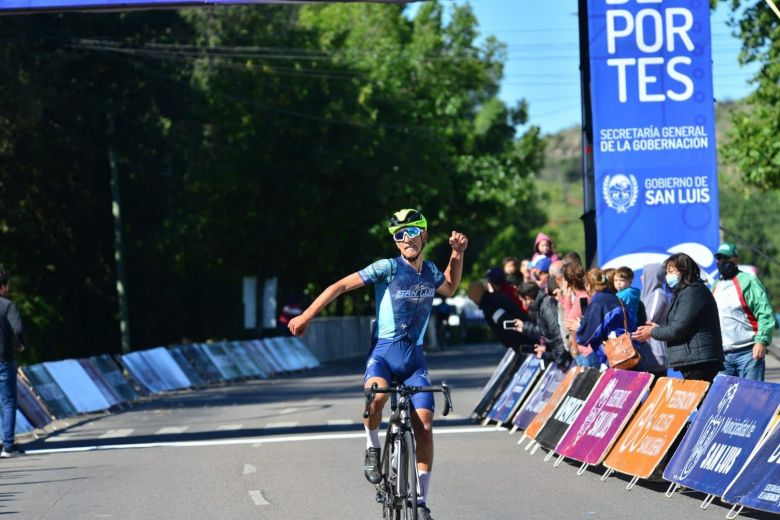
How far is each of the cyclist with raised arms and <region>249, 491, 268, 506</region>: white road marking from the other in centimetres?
238

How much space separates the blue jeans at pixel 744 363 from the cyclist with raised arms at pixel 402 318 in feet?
19.2

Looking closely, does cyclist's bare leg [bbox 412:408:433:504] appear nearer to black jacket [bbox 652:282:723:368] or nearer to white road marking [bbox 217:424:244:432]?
black jacket [bbox 652:282:723:368]

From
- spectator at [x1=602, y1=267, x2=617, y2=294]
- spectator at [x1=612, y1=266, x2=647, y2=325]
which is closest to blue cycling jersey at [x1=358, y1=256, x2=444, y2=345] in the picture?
spectator at [x1=602, y1=267, x2=617, y2=294]

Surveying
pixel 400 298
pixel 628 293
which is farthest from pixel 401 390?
pixel 628 293

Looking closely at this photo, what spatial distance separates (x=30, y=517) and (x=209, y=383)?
72.9 feet

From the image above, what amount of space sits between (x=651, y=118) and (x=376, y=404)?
10231 millimetres

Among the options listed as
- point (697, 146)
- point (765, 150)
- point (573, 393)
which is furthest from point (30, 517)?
point (765, 150)

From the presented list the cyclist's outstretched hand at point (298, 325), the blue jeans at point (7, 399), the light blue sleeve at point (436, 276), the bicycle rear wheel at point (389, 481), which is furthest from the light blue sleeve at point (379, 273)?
the blue jeans at point (7, 399)

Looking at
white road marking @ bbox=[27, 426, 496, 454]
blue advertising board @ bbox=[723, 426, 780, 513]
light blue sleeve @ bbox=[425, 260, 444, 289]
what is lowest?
white road marking @ bbox=[27, 426, 496, 454]

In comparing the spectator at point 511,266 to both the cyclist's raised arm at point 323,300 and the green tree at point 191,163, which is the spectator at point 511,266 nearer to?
the cyclist's raised arm at point 323,300

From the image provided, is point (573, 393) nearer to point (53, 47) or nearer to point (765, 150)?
point (765, 150)

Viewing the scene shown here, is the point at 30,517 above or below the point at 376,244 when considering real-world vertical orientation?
below

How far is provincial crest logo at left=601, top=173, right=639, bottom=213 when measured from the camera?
742 inches

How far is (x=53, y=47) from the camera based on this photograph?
3888 centimetres
